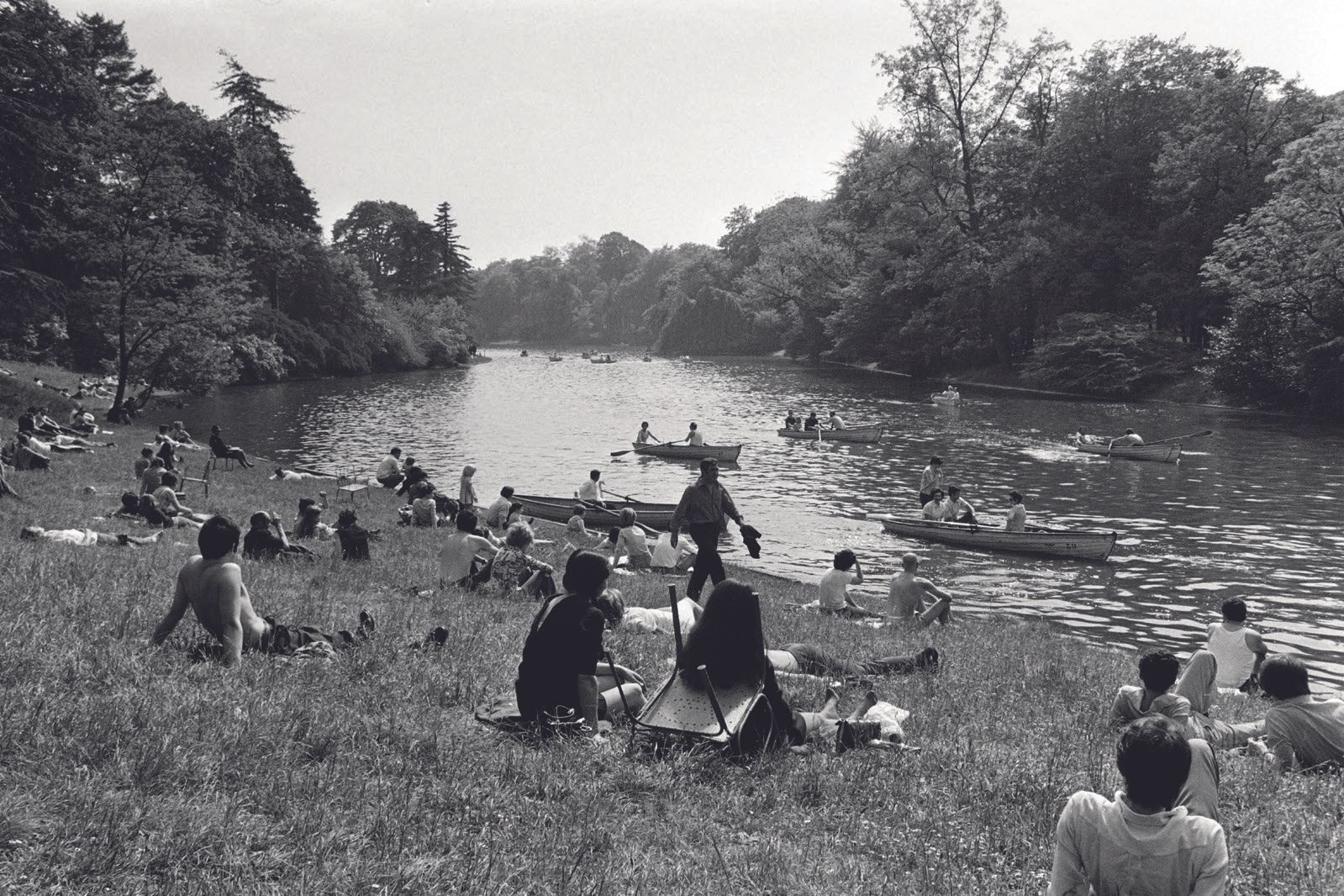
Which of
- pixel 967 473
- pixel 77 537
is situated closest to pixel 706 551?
pixel 77 537

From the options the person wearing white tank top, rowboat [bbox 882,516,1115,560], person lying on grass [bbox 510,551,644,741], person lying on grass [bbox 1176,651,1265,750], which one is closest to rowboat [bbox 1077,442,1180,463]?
rowboat [bbox 882,516,1115,560]

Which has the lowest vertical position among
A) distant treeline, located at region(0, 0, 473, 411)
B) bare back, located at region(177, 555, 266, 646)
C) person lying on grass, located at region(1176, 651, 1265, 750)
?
person lying on grass, located at region(1176, 651, 1265, 750)

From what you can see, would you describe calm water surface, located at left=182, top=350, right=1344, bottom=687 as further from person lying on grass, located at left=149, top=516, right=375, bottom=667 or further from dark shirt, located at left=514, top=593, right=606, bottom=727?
person lying on grass, located at left=149, top=516, right=375, bottom=667

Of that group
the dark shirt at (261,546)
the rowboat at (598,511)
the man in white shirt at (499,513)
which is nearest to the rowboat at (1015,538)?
the rowboat at (598,511)

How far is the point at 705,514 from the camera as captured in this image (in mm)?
13617

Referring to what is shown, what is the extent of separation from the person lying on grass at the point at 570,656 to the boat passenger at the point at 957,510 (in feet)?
63.1

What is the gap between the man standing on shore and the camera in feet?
44.4

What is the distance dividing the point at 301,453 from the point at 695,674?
35.2 m

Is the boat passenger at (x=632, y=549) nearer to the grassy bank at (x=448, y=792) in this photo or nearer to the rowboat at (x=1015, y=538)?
the rowboat at (x=1015, y=538)

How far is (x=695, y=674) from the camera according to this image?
260 inches

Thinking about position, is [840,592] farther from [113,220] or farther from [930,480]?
[113,220]

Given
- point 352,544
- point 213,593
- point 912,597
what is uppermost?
point 213,593

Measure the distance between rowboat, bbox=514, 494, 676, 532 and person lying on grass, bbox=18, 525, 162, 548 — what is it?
11158 millimetres

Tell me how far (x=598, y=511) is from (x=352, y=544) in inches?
400
